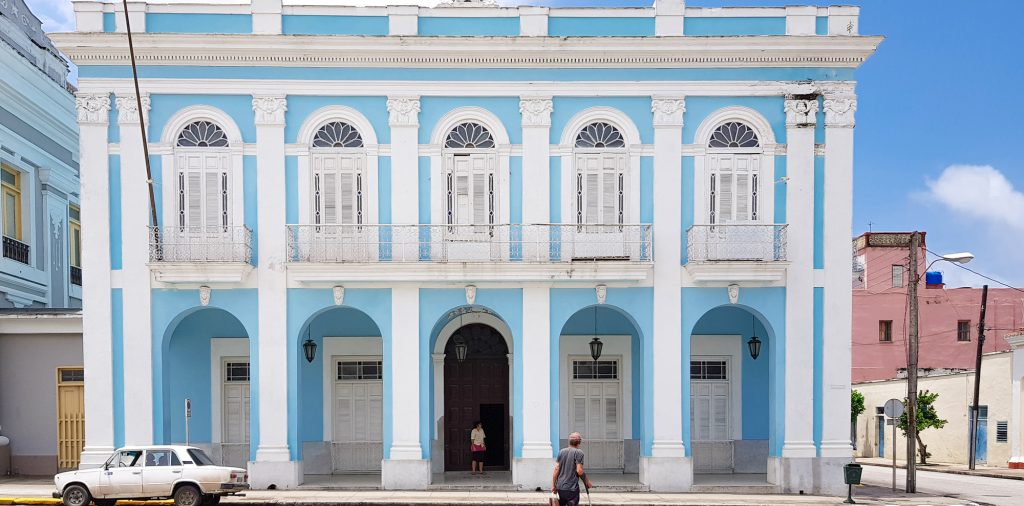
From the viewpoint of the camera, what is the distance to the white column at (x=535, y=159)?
18.1 metres

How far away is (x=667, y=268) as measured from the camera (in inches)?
712

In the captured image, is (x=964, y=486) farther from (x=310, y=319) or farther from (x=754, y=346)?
(x=310, y=319)

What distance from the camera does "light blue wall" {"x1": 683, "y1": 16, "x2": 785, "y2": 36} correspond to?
18281 mm

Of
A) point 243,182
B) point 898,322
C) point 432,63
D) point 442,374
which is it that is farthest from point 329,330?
point 898,322

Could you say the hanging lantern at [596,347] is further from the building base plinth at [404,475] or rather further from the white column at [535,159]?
the building base plinth at [404,475]

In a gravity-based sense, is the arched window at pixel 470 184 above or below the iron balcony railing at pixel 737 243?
above

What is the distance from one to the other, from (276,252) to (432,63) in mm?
4769

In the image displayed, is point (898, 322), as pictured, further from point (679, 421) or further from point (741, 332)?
point (679, 421)

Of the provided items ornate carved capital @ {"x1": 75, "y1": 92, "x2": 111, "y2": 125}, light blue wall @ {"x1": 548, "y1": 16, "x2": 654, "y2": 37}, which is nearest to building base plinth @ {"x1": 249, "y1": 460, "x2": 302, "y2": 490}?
ornate carved capital @ {"x1": 75, "y1": 92, "x2": 111, "y2": 125}

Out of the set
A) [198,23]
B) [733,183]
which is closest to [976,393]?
[733,183]

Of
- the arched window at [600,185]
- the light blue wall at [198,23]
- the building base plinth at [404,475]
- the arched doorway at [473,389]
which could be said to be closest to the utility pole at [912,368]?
the arched window at [600,185]

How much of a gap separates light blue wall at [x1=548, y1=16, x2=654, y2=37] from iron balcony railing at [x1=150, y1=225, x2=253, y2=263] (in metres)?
7.25

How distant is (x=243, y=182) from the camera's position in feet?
59.0

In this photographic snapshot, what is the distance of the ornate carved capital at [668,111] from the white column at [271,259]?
724 cm
